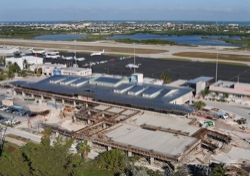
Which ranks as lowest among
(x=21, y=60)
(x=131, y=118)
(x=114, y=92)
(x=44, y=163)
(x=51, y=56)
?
(x=131, y=118)

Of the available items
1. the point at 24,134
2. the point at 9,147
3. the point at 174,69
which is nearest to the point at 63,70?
the point at 174,69

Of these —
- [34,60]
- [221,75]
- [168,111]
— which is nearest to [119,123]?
[168,111]

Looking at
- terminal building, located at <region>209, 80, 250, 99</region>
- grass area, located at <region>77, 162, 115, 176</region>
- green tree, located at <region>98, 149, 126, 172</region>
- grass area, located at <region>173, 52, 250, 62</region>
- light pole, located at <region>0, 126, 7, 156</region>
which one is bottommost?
grass area, located at <region>77, 162, 115, 176</region>

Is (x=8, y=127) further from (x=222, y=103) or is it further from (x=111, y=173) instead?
(x=222, y=103)

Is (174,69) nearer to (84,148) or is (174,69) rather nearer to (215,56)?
(215,56)

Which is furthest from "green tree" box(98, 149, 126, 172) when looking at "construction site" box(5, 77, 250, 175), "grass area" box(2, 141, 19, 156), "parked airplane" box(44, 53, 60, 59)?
"parked airplane" box(44, 53, 60, 59)

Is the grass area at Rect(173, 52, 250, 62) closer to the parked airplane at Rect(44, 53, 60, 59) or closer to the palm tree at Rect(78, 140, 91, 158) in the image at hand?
the parked airplane at Rect(44, 53, 60, 59)
